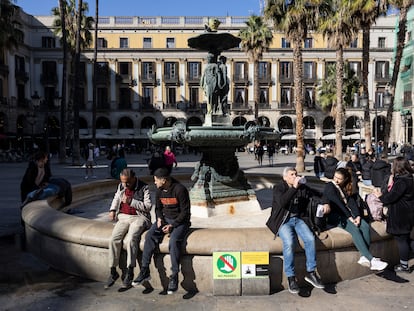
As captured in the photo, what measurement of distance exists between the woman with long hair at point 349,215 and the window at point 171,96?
4902 cm

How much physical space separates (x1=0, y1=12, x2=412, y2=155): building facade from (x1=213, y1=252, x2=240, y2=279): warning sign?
155 ft

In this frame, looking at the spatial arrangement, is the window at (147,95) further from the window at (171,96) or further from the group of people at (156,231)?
the group of people at (156,231)

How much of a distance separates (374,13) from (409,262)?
16955 mm

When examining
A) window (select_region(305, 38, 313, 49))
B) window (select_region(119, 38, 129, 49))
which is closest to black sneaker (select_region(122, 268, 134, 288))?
window (select_region(119, 38, 129, 49))

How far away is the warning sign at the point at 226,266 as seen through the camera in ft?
15.1

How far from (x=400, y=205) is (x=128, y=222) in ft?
11.3

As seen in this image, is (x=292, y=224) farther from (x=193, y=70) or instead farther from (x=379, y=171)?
(x=193, y=70)

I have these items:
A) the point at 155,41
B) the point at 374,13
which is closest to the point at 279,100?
the point at 155,41

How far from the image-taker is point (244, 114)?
52.9 metres

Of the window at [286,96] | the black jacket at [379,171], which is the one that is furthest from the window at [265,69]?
the black jacket at [379,171]

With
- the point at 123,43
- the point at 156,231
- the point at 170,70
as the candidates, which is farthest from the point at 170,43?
the point at 156,231

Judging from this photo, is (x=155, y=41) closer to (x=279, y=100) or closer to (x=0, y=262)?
(x=279, y=100)

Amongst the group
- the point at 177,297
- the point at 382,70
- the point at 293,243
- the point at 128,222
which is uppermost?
the point at 382,70

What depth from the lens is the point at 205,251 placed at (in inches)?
185
